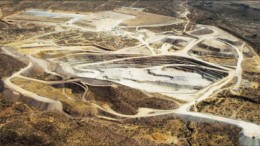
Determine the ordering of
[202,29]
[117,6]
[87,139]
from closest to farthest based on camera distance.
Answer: [87,139], [202,29], [117,6]

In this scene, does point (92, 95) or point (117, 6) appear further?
point (117, 6)

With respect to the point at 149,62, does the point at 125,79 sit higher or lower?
lower

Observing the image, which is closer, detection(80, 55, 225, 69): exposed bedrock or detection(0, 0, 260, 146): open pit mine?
detection(0, 0, 260, 146): open pit mine

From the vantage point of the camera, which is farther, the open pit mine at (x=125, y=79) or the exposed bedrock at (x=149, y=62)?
the exposed bedrock at (x=149, y=62)

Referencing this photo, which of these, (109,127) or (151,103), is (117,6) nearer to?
(151,103)

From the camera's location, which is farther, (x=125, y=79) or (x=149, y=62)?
(x=149, y=62)

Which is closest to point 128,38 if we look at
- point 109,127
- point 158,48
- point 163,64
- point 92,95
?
point 158,48

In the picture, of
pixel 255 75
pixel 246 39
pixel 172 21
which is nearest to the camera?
pixel 255 75

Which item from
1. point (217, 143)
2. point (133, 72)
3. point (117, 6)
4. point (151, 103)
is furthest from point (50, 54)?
point (117, 6)
